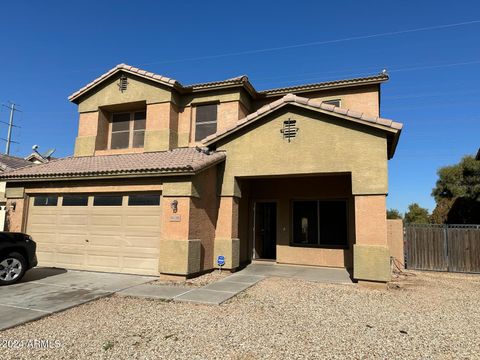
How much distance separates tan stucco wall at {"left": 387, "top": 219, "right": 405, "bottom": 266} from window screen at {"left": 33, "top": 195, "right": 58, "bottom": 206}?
510 inches

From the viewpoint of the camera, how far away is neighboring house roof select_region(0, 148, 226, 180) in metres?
10.4

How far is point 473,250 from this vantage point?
12.8 metres

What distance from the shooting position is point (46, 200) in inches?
495

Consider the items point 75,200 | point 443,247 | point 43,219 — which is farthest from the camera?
point 443,247

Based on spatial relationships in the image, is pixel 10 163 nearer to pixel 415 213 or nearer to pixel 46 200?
pixel 46 200

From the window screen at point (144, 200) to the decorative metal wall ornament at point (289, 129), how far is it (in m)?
4.73

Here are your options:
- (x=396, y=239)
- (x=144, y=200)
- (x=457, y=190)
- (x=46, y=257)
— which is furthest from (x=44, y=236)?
(x=457, y=190)

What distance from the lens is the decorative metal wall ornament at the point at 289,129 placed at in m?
11.0

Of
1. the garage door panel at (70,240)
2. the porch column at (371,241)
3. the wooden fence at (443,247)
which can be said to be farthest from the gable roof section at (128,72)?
the wooden fence at (443,247)

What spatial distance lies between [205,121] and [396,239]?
9447mm

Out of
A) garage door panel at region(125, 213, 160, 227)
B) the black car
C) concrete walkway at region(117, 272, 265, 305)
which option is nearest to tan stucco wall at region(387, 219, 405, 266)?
concrete walkway at region(117, 272, 265, 305)

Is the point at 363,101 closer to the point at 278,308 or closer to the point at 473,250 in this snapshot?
the point at 473,250

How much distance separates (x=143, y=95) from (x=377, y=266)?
11871mm

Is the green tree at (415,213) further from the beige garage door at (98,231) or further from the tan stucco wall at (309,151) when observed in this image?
the beige garage door at (98,231)
